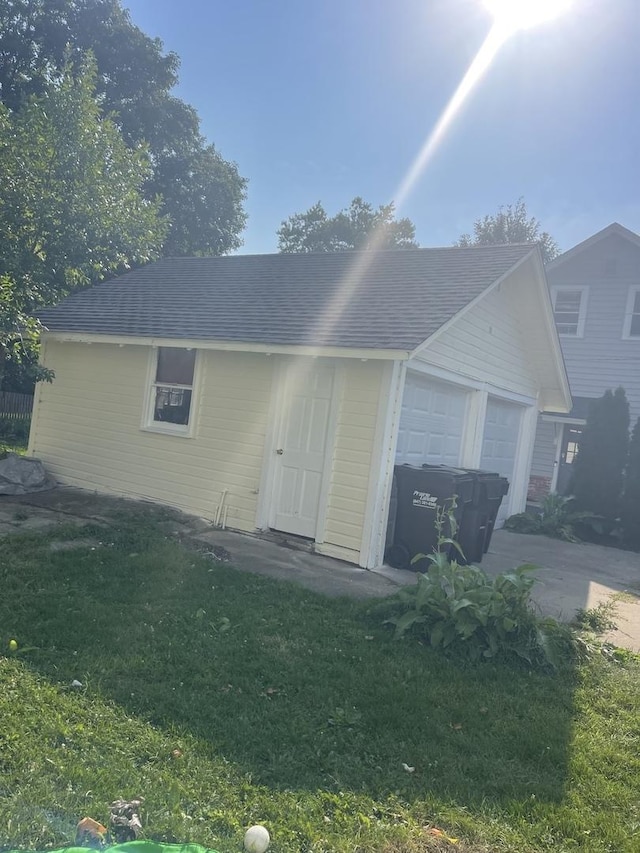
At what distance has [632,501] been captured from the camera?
12.2 meters

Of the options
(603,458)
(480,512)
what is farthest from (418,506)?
(603,458)

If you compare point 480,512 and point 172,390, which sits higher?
point 172,390

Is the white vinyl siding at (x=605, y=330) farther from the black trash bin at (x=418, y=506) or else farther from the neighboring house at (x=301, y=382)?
the black trash bin at (x=418, y=506)

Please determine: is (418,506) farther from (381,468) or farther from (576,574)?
(576,574)

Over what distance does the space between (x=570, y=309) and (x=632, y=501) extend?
6.48m

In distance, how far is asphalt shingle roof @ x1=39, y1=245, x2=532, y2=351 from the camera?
7973 mm

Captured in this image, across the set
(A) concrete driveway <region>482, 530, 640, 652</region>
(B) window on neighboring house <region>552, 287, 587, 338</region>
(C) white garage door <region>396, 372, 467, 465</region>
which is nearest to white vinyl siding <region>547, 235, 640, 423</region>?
(B) window on neighboring house <region>552, 287, 587, 338</region>

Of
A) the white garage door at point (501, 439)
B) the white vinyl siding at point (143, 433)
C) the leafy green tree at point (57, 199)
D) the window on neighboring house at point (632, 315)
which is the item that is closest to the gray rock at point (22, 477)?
the white vinyl siding at point (143, 433)

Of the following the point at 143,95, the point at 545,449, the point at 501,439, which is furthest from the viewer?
the point at 143,95

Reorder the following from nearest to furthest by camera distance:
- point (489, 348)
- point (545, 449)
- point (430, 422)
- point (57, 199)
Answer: point (430, 422), point (57, 199), point (489, 348), point (545, 449)

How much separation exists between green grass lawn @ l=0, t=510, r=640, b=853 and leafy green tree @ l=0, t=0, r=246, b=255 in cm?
2594

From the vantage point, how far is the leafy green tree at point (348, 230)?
133 ft

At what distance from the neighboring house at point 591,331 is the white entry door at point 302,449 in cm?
970

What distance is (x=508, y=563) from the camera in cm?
905
